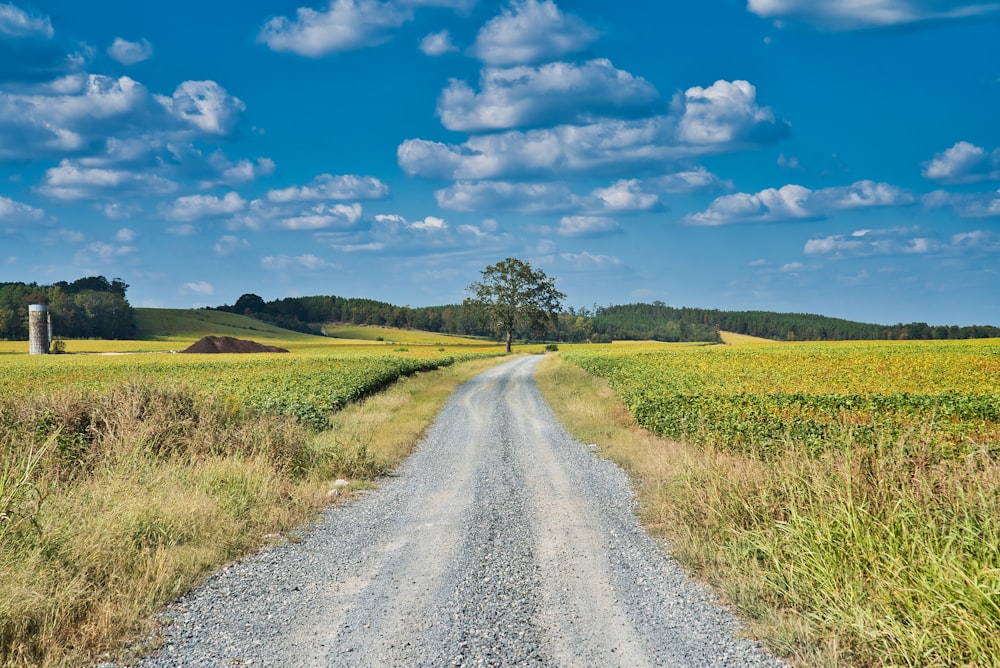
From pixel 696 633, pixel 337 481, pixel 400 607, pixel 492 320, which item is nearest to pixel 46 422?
pixel 337 481

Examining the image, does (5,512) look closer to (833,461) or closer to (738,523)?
(738,523)

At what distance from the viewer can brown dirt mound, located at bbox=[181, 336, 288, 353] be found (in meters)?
85.5

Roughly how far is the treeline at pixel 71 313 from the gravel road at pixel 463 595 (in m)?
126

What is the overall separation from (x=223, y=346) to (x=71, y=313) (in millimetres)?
50629

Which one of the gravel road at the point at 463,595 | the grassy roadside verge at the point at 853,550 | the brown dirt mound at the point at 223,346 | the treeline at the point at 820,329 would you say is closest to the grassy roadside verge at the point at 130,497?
the gravel road at the point at 463,595

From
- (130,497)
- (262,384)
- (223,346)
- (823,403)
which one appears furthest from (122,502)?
(223,346)

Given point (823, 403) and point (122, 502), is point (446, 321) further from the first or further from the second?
point (122, 502)

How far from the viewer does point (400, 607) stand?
23.0ft

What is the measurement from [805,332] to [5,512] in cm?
→ 17788

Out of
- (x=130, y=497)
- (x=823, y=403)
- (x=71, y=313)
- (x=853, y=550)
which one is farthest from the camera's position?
(x=71, y=313)

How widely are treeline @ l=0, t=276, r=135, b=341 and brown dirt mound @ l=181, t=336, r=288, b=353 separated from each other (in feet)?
149

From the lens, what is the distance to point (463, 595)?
7.34 meters

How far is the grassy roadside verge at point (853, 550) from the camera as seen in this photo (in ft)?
17.3

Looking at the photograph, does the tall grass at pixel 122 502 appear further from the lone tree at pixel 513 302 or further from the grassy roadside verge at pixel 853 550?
the lone tree at pixel 513 302
